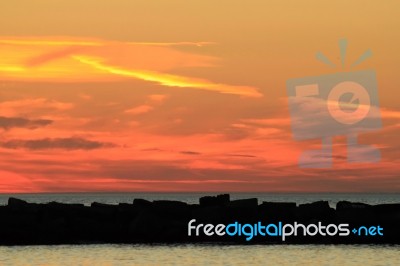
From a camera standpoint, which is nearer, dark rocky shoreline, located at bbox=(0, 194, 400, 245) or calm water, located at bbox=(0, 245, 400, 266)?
calm water, located at bbox=(0, 245, 400, 266)

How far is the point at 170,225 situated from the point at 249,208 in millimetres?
4400

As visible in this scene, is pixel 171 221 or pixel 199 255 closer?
pixel 199 255

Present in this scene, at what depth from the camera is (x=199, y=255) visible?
4381 centimetres

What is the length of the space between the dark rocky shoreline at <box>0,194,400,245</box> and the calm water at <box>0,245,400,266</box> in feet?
7.60

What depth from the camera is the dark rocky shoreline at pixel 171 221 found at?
166 ft

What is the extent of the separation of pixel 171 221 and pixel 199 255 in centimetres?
782

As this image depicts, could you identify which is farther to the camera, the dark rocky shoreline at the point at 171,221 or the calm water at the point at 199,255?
the dark rocky shoreline at the point at 171,221

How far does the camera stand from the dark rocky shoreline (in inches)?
1996

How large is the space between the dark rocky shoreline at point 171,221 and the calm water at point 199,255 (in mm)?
2317

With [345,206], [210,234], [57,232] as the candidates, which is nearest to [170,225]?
[210,234]

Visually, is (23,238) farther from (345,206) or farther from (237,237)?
(345,206)

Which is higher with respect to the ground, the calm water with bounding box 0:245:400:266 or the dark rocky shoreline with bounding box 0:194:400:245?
the dark rocky shoreline with bounding box 0:194:400:245

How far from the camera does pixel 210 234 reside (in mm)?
50906

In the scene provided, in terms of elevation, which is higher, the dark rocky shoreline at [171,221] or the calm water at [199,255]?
the dark rocky shoreline at [171,221]
